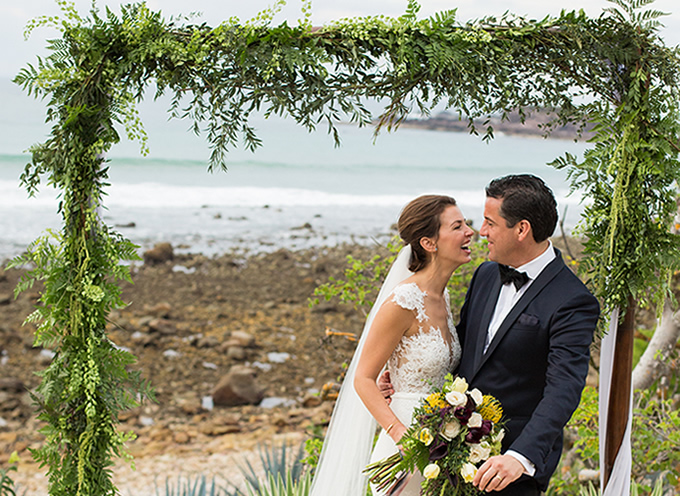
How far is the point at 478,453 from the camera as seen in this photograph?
7.64 ft

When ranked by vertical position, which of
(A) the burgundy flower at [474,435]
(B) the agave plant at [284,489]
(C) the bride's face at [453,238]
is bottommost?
(B) the agave plant at [284,489]

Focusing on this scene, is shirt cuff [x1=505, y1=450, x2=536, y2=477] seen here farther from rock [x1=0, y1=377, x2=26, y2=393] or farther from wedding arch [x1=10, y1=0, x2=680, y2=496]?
rock [x1=0, y1=377, x2=26, y2=393]

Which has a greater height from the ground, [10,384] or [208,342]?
[208,342]

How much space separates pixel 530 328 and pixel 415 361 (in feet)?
1.81

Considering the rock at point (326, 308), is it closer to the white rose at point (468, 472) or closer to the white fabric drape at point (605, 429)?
the white fabric drape at point (605, 429)

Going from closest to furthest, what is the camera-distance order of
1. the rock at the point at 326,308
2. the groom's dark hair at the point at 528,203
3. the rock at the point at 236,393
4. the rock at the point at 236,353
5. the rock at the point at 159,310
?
the groom's dark hair at the point at 528,203, the rock at the point at 236,393, the rock at the point at 236,353, the rock at the point at 159,310, the rock at the point at 326,308

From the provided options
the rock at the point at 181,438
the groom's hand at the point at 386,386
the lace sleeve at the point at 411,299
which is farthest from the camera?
the rock at the point at 181,438

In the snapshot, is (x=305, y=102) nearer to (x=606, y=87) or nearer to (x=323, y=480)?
(x=606, y=87)

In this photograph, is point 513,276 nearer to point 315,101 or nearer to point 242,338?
point 315,101

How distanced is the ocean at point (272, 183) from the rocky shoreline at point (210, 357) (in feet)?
7.84

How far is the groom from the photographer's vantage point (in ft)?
7.77

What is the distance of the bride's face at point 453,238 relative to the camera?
2832 mm

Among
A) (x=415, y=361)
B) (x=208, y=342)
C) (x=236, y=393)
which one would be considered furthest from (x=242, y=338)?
(x=415, y=361)

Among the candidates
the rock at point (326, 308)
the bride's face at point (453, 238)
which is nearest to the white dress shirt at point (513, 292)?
the bride's face at point (453, 238)
